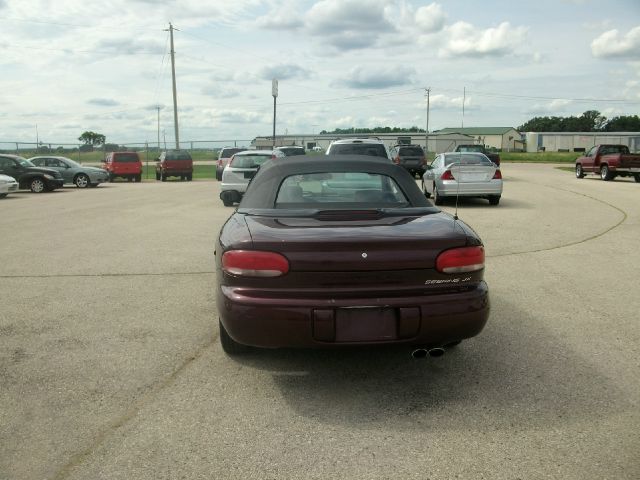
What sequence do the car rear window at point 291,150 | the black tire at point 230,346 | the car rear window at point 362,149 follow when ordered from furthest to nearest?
the car rear window at point 291,150, the car rear window at point 362,149, the black tire at point 230,346

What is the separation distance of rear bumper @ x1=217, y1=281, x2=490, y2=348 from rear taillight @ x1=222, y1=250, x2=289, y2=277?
0.45ft

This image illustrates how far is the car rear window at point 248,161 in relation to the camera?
17484 mm

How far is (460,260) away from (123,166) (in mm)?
30215

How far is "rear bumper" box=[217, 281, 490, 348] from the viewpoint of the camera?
340 cm

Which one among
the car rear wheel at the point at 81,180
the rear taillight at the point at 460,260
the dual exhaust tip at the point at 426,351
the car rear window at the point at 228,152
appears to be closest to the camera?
the rear taillight at the point at 460,260

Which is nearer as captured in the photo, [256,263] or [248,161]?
[256,263]

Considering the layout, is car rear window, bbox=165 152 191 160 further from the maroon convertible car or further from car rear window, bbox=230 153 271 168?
the maroon convertible car

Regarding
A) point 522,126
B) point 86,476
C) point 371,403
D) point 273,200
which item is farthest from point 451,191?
point 522,126

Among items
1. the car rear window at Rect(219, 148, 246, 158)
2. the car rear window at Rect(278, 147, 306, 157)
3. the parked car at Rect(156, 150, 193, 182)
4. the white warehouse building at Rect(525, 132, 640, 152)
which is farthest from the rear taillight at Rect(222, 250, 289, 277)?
the white warehouse building at Rect(525, 132, 640, 152)

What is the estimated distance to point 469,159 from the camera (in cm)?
1574


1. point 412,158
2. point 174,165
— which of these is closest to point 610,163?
point 412,158

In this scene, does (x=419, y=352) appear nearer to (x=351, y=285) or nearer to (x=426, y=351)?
(x=426, y=351)

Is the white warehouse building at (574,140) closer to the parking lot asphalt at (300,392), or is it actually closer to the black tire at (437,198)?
the black tire at (437,198)

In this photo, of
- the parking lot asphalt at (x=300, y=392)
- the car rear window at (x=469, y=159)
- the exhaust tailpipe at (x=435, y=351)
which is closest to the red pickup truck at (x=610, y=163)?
the car rear window at (x=469, y=159)
